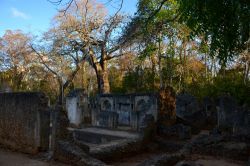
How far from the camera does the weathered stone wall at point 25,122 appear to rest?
1447 cm

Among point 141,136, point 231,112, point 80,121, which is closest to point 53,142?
point 141,136

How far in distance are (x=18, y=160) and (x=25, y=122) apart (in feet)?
7.52

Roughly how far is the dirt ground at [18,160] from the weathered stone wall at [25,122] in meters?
0.57

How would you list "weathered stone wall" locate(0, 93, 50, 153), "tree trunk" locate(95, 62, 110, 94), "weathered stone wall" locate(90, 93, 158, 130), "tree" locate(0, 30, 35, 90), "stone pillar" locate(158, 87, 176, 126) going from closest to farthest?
"weathered stone wall" locate(0, 93, 50, 153) < "stone pillar" locate(158, 87, 176, 126) < "weathered stone wall" locate(90, 93, 158, 130) < "tree trunk" locate(95, 62, 110, 94) < "tree" locate(0, 30, 35, 90)

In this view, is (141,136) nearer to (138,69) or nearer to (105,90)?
(105,90)

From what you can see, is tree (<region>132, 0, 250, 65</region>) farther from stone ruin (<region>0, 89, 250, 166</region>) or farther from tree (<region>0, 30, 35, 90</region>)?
tree (<region>0, 30, 35, 90</region>)

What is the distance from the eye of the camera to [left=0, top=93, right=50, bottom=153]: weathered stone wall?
47.5ft

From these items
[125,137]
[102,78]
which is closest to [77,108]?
[125,137]

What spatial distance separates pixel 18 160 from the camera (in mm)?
13156

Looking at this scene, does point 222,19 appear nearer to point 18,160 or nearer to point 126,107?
point 18,160

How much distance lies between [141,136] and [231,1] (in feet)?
35.7

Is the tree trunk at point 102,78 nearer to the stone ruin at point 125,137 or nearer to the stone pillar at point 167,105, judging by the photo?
the stone ruin at point 125,137

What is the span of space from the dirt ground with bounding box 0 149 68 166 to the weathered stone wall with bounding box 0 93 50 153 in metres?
0.57

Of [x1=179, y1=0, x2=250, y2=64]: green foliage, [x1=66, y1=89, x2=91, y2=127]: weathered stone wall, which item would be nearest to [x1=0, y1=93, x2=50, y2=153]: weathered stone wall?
[x1=179, y1=0, x2=250, y2=64]: green foliage
